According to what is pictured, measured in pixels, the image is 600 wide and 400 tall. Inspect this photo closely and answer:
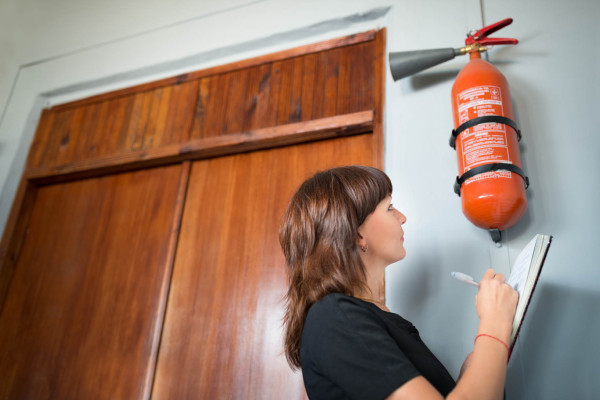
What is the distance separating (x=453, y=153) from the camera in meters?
1.48

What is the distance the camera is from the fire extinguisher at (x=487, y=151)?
1.19 meters

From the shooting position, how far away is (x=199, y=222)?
189 centimetres

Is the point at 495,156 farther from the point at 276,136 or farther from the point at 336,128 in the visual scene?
the point at 276,136

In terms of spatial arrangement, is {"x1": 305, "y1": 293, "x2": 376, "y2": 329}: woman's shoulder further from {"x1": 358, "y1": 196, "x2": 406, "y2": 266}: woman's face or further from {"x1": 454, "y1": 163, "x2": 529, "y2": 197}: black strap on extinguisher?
{"x1": 454, "y1": 163, "x2": 529, "y2": 197}: black strap on extinguisher

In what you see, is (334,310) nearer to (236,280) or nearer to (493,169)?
(493,169)

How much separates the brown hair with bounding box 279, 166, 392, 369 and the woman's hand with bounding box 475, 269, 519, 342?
24cm

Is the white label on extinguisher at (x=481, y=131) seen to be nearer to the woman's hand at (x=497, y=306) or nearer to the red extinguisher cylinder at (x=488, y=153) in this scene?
the red extinguisher cylinder at (x=488, y=153)

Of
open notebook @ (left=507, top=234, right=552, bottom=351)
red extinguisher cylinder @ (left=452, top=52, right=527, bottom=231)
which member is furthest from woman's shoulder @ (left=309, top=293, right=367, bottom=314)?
red extinguisher cylinder @ (left=452, top=52, right=527, bottom=231)

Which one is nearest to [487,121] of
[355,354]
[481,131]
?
[481,131]

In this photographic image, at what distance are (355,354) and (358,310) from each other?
9 cm

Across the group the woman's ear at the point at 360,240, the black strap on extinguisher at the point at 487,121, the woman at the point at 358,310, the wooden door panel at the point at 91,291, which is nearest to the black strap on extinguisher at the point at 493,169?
the black strap on extinguisher at the point at 487,121

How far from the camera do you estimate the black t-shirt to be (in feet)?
2.46

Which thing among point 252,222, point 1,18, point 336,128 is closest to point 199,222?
point 252,222

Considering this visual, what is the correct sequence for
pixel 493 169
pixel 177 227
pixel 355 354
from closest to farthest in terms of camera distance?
pixel 355 354 → pixel 493 169 → pixel 177 227
